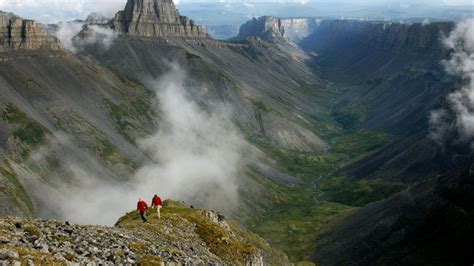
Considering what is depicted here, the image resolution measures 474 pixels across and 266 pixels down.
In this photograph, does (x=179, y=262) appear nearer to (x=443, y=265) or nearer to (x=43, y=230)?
(x=43, y=230)

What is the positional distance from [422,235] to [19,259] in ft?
526

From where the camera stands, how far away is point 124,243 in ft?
203

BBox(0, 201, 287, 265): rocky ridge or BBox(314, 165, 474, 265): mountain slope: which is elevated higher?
BBox(0, 201, 287, 265): rocky ridge

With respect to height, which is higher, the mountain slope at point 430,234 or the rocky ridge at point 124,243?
the rocky ridge at point 124,243

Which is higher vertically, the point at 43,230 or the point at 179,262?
the point at 43,230

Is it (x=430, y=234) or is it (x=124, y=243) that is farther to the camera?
(x=430, y=234)

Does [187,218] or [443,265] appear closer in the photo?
[187,218]

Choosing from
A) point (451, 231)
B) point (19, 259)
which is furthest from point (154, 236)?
point (451, 231)

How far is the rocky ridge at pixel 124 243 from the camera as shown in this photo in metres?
→ 49.4

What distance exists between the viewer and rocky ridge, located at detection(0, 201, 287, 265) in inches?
1945

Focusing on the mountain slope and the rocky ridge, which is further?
the mountain slope

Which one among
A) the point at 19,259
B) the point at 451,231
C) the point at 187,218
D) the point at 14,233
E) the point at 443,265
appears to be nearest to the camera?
the point at 19,259

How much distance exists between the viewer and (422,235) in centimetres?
17925

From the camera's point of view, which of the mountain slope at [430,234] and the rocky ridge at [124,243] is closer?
the rocky ridge at [124,243]
